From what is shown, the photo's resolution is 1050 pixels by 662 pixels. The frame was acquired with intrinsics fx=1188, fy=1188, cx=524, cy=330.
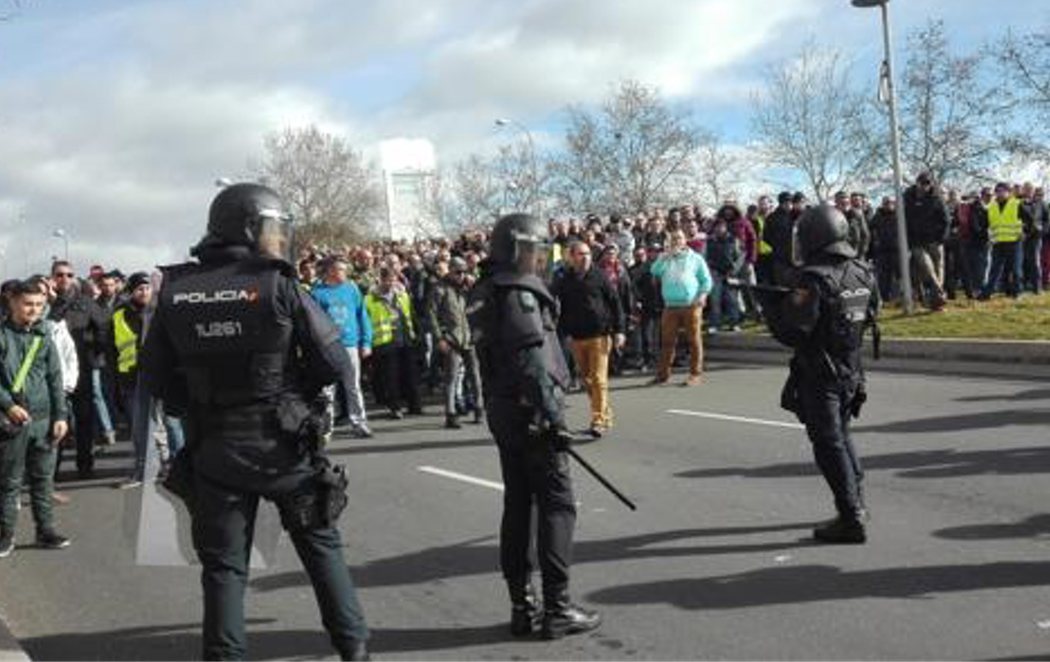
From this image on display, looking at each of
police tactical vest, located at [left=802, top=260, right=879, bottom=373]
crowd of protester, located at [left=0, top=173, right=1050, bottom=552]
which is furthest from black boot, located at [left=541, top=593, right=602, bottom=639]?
police tactical vest, located at [left=802, top=260, right=879, bottom=373]

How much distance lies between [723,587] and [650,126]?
55.7 m

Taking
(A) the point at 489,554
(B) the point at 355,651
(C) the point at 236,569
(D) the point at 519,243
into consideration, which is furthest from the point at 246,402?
(A) the point at 489,554

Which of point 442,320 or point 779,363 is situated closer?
point 442,320

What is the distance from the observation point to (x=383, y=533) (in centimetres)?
773

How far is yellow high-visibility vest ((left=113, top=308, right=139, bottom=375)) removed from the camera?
10.6m

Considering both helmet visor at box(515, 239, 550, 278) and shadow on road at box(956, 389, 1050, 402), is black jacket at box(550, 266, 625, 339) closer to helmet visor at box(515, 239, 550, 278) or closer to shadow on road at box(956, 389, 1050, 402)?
shadow on road at box(956, 389, 1050, 402)

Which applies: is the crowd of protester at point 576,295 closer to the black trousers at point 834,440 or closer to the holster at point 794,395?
the holster at point 794,395

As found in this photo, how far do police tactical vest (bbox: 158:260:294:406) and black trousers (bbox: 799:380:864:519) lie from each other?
3458mm

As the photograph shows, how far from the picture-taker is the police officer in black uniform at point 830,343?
21.6ft

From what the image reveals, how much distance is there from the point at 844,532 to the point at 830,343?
3.43 feet

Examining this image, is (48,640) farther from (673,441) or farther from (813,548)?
(673,441)

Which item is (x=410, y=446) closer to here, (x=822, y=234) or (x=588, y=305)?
(x=588, y=305)

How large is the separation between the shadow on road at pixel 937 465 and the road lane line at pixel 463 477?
1.37 metres

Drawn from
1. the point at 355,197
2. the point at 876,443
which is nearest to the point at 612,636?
the point at 876,443
